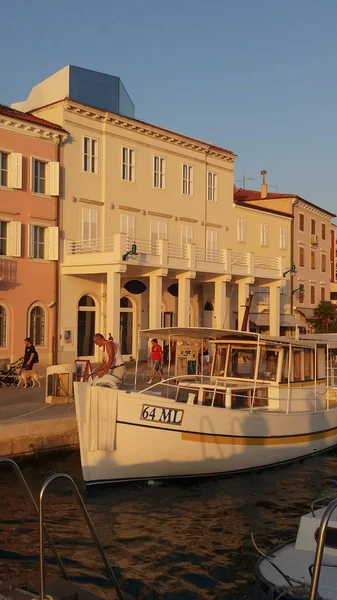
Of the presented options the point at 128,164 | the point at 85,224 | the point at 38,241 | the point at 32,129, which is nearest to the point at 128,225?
the point at 85,224

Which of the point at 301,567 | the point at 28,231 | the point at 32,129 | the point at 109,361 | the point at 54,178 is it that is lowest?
the point at 301,567

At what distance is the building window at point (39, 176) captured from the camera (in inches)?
1107

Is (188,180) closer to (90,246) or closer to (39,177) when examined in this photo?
(90,246)

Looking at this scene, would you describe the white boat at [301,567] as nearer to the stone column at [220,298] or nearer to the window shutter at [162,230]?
the stone column at [220,298]

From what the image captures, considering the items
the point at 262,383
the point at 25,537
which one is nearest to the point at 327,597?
the point at 25,537

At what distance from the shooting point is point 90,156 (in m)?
30.4

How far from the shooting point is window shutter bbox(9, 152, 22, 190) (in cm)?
2683

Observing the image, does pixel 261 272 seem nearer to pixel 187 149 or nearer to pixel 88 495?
pixel 187 149

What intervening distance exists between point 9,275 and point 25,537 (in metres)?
17.7

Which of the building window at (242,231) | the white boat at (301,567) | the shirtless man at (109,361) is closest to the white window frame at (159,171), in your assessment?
the building window at (242,231)

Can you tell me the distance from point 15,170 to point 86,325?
7.65 meters

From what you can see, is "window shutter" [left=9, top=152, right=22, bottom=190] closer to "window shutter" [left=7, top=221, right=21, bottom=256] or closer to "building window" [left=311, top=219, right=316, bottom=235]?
"window shutter" [left=7, top=221, right=21, bottom=256]

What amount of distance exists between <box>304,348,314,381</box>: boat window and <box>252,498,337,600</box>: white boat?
354 inches

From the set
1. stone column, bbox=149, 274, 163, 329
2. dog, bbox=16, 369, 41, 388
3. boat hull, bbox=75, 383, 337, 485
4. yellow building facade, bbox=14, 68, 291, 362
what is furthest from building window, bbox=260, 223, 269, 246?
boat hull, bbox=75, 383, 337, 485
